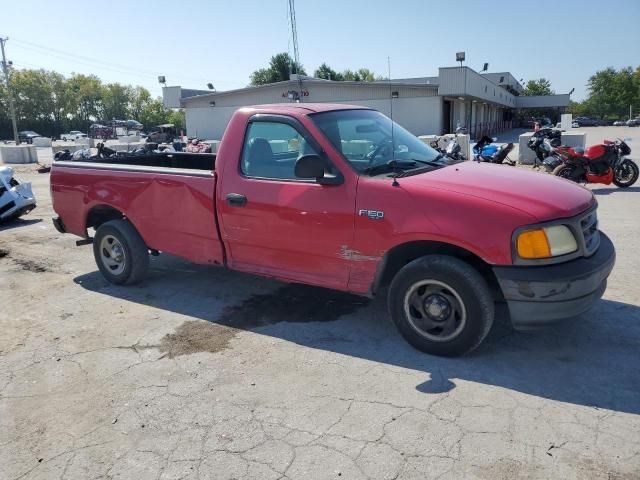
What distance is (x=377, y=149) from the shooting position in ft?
15.4

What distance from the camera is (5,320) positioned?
5254 millimetres

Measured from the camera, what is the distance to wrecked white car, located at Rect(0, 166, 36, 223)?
393 inches

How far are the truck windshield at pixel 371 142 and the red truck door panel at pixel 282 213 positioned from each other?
9.5 inches

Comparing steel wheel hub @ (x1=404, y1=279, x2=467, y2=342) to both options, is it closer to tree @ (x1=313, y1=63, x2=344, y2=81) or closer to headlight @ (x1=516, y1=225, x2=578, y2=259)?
headlight @ (x1=516, y1=225, x2=578, y2=259)

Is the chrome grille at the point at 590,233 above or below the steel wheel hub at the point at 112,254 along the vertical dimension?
above

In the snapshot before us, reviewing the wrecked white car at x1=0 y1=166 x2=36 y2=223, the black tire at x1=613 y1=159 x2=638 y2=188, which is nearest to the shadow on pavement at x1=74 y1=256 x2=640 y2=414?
the wrecked white car at x1=0 y1=166 x2=36 y2=223

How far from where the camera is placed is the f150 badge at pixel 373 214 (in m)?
4.04

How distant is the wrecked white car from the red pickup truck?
559 cm

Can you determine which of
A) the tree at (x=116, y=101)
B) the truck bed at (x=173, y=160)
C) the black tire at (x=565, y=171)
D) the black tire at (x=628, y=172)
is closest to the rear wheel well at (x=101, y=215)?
the truck bed at (x=173, y=160)

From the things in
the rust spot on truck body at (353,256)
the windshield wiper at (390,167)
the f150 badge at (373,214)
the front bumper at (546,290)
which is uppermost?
the windshield wiper at (390,167)

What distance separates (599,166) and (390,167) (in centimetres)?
845

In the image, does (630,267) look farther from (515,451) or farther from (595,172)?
(595,172)

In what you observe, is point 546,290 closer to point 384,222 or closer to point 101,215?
point 384,222

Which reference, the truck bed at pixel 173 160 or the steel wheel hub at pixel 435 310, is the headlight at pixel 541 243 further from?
the truck bed at pixel 173 160
